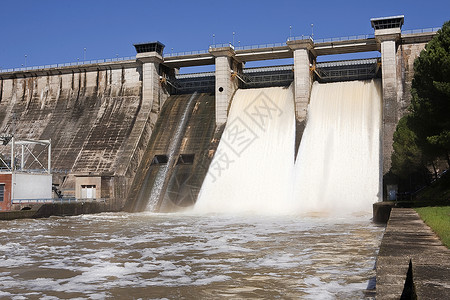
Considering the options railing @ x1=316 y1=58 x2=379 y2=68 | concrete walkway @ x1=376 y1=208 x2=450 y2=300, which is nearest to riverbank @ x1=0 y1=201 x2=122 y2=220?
railing @ x1=316 y1=58 x2=379 y2=68

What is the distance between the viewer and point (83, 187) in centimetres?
3572

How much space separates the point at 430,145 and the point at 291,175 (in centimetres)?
1132

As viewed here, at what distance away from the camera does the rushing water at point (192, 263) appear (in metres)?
9.28

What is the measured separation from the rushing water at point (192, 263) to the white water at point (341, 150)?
9.98 meters

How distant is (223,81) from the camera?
4019cm

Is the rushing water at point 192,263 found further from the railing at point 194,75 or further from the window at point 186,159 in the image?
the railing at point 194,75

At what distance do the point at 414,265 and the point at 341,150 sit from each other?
28013mm

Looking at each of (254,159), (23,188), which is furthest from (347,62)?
(23,188)

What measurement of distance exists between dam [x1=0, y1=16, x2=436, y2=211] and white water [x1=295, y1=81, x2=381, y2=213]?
0.80 meters

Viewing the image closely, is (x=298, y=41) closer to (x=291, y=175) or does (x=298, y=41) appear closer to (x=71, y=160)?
(x=291, y=175)

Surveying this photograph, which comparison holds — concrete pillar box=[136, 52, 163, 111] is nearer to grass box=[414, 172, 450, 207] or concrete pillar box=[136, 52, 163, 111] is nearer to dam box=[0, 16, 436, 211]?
dam box=[0, 16, 436, 211]

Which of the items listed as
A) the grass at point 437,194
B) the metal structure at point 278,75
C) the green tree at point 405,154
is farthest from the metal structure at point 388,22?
the grass at point 437,194

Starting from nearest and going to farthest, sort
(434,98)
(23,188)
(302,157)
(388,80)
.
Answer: (434,98), (23,188), (302,157), (388,80)

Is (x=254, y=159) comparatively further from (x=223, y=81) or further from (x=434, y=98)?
(x=434, y=98)
